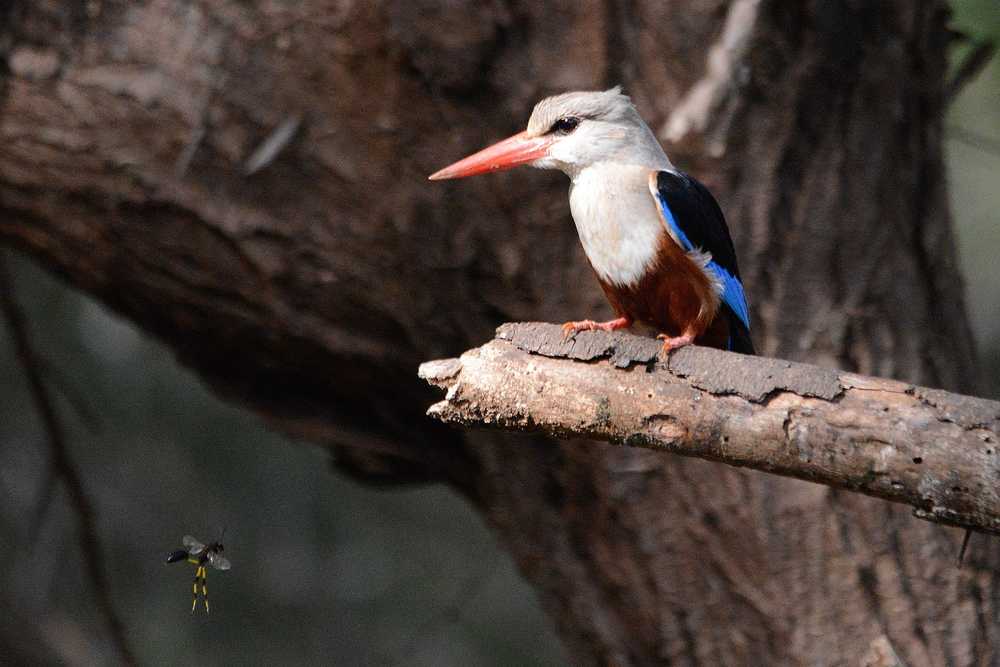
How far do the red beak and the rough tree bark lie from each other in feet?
0.77

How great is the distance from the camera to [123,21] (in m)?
3.06

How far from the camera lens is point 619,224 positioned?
2.59 m

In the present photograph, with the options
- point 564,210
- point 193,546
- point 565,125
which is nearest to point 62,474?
point 193,546

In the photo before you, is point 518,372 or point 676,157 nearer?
point 518,372

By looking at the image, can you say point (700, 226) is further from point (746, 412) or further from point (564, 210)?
point (746, 412)

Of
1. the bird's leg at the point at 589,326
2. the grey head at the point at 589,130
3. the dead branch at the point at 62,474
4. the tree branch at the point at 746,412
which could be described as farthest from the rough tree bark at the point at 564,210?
the tree branch at the point at 746,412

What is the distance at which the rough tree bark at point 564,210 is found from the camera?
9.46 feet

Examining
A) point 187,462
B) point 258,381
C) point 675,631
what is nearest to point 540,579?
point 675,631

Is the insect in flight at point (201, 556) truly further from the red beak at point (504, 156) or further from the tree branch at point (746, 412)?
the red beak at point (504, 156)

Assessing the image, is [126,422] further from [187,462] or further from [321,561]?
[321,561]

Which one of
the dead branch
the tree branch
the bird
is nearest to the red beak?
the bird

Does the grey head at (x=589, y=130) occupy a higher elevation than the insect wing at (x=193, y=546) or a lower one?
higher

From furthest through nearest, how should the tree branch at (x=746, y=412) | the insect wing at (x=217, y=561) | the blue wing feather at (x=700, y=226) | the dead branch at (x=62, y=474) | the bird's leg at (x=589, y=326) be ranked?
the dead branch at (x=62, y=474) → the blue wing feather at (x=700, y=226) → the insect wing at (x=217, y=561) → the bird's leg at (x=589, y=326) → the tree branch at (x=746, y=412)

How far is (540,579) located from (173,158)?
1.52 m
